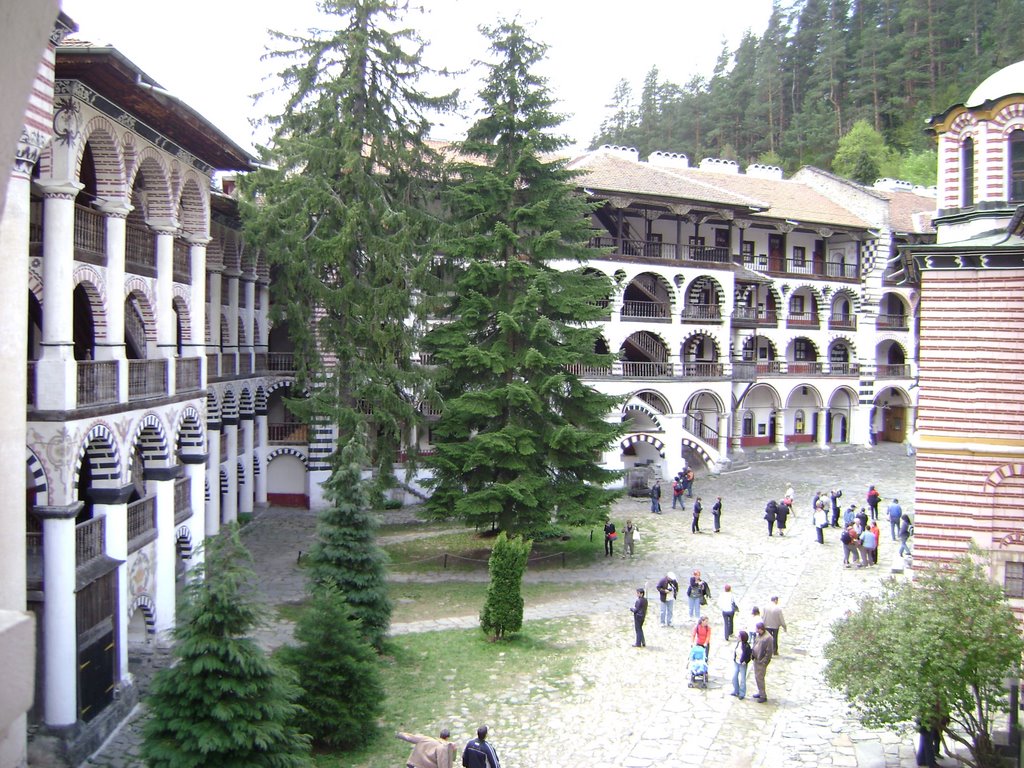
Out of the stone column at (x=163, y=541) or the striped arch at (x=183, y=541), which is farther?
the striped arch at (x=183, y=541)

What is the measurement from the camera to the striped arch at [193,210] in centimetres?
1722

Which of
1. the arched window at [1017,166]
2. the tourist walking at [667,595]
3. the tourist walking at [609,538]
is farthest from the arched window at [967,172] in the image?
the tourist walking at [609,538]

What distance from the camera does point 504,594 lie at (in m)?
15.3

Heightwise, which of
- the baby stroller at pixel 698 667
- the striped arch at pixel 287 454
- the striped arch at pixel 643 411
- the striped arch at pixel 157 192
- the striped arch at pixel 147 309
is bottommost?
the baby stroller at pixel 698 667

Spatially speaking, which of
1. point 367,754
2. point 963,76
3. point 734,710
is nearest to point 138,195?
point 367,754

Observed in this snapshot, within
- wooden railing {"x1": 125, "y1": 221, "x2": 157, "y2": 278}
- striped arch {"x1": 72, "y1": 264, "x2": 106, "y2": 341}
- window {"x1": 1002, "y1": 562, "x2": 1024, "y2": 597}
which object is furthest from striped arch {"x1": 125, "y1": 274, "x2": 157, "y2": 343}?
window {"x1": 1002, "y1": 562, "x2": 1024, "y2": 597}

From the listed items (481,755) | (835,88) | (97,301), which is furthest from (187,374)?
(835,88)

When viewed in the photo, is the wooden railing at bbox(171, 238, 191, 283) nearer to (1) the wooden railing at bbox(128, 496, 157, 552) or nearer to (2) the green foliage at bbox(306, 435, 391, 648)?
(1) the wooden railing at bbox(128, 496, 157, 552)

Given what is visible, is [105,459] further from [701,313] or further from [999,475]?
[701,313]

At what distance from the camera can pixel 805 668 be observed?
1448 cm

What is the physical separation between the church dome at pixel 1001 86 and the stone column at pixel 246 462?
2011 cm

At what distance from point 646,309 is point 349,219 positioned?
17255 millimetres

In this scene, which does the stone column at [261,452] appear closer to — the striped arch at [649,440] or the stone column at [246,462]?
the stone column at [246,462]

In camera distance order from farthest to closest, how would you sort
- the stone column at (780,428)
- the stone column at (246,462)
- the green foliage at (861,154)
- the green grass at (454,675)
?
the green foliage at (861,154) → the stone column at (780,428) → the stone column at (246,462) → the green grass at (454,675)
